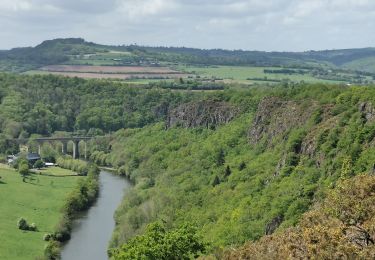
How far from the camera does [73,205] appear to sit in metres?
108

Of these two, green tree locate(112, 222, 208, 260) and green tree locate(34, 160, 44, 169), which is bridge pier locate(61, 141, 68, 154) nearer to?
green tree locate(34, 160, 44, 169)

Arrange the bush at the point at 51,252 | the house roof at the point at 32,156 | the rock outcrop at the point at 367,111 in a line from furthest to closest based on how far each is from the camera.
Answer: the house roof at the point at 32,156
the bush at the point at 51,252
the rock outcrop at the point at 367,111

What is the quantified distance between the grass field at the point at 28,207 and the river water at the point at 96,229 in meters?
3.65

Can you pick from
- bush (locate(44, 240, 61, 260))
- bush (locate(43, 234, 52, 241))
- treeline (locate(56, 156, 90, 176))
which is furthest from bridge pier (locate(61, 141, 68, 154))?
bush (locate(44, 240, 61, 260))

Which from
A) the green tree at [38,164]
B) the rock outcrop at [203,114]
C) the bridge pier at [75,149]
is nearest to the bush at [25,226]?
the rock outcrop at [203,114]

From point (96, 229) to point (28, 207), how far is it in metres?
17.8

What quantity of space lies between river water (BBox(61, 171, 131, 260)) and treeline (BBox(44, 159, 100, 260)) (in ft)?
3.57

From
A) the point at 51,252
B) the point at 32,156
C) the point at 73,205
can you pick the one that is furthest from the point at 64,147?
the point at 51,252

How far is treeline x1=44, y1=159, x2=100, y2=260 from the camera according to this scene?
8120 centimetres

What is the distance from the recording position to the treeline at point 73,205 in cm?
8120

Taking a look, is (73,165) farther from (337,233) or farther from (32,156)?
(337,233)

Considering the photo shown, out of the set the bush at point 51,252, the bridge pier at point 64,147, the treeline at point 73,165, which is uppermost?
the bush at point 51,252

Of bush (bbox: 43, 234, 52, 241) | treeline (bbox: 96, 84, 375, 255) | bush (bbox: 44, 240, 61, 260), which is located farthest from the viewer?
bush (bbox: 43, 234, 52, 241)

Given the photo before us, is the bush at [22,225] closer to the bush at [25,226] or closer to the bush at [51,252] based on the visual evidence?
the bush at [25,226]
